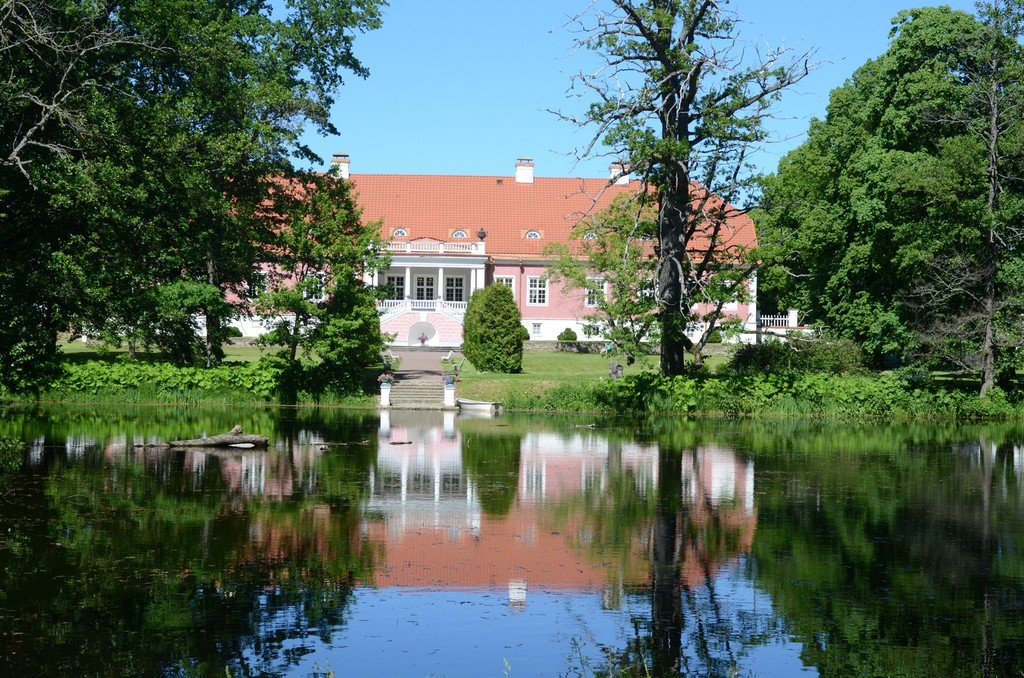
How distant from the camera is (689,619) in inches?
365

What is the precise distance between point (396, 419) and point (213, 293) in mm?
5940

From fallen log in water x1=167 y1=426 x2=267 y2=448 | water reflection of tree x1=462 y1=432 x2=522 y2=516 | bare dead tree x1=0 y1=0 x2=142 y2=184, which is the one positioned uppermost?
bare dead tree x1=0 y1=0 x2=142 y2=184

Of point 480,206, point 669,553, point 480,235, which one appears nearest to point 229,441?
point 669,553

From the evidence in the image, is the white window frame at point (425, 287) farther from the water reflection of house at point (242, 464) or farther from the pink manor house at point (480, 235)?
the water reflection of house at point (242, 464)

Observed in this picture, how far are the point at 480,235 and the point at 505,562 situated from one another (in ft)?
137

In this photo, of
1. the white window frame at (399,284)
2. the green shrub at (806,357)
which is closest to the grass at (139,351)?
the white window frame at (399,284)

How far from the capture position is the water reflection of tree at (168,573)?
8156 mm

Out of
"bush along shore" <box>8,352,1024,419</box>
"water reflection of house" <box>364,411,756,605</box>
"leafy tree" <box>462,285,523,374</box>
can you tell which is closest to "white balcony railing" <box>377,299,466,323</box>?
"leafy tree" <box>462,285,523,374</box>

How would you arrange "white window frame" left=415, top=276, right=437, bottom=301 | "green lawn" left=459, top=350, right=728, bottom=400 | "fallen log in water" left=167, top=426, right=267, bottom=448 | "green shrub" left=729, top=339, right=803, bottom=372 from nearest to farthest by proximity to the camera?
"fallen log in water" left=167, top=426, right=267, bottom=448 < "green lawn" left=459, top=350, right=728, bottom=400 < "green shrub" left=729, top=339, right=803, bottom=372 < "white window frame" left=415, top=276, right=437, bottom=301

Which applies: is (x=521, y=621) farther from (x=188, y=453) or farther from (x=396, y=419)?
(x=396, y=419)

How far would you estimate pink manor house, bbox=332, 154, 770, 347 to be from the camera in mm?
52250

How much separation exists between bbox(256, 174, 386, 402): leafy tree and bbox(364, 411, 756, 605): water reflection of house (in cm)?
636

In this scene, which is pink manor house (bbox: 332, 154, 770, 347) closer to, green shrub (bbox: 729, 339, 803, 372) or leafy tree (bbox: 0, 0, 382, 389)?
green shrub (bbox: 729, 339, 803, 372)

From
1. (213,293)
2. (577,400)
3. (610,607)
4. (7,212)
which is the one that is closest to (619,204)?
(577,400)
